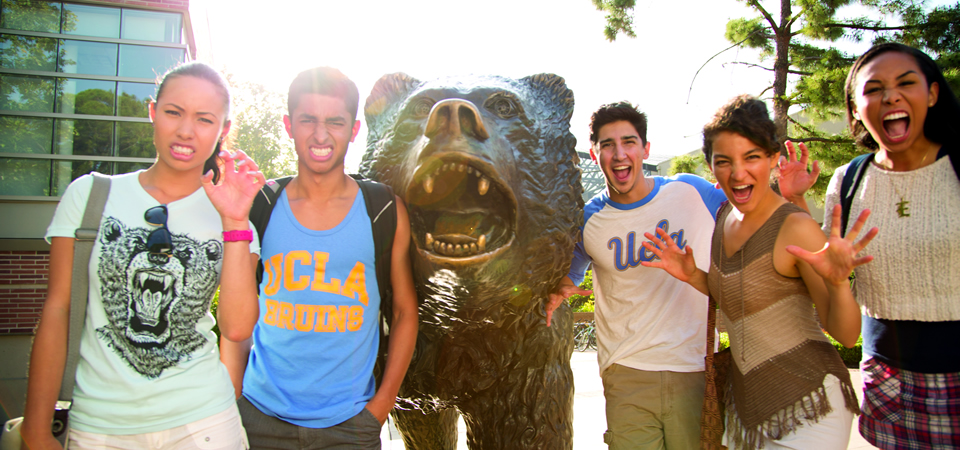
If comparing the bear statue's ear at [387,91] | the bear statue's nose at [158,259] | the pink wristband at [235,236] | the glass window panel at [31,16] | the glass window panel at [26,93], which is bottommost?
the bear statue's nose at [158,259]

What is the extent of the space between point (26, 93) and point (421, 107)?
39.7ft

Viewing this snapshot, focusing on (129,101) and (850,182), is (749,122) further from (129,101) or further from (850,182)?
(129,101)

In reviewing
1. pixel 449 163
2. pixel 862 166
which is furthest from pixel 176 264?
pixel 862 166

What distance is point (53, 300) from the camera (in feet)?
4.43

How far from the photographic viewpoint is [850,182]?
6.60 ft

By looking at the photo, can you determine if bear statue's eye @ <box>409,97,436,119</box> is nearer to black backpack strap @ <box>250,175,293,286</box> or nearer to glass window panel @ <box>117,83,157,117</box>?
black backpack strap @ <box>250,175,293,286</box>

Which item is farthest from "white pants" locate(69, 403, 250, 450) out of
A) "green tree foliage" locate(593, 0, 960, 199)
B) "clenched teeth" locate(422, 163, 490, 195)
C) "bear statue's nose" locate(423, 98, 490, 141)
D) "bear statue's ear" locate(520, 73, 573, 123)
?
"green tree foliage" locate(593, 0, 960, 199)

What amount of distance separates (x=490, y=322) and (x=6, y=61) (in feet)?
41.5

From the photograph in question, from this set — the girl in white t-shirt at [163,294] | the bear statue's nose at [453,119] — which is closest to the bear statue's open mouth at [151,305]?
the girl in white t-shirt at [163,294]

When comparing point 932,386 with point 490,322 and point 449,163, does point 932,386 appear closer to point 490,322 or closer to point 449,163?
point 490,322

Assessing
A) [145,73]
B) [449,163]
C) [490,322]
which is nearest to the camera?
[449,163]

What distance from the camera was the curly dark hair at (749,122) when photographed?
6.11ft

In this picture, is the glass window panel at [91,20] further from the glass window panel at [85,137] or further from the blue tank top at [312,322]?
the blue tank top at [312,322]

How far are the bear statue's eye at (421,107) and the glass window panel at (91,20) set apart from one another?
1186 cm
